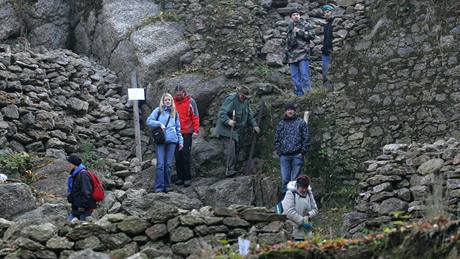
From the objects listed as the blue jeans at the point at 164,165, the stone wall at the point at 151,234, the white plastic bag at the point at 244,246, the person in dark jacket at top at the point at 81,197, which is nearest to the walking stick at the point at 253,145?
the blue jeans at the point at 164,165

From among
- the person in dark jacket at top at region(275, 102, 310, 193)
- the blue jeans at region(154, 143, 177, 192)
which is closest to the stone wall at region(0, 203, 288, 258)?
the person in dark jacket at top at region(275, 102, 310, 193)

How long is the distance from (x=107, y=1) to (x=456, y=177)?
38.2 feet

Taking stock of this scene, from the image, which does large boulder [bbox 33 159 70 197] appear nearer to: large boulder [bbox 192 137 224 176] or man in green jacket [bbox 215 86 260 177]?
large boulder [bbox 192 137 224 176]

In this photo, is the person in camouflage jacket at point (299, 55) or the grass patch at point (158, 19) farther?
the grass patch at point (158, 19)

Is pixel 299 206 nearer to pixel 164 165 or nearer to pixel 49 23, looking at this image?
pixel 164 165

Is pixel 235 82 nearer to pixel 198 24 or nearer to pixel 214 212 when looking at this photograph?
pixel 198 24

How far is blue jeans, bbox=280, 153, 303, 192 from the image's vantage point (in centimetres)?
1764

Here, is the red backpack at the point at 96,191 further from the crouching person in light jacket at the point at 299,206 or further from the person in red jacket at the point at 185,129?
the person in red jacket at the point at 185,129

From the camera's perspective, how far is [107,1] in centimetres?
2484

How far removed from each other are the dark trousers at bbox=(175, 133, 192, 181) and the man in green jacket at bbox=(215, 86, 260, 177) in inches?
25.8

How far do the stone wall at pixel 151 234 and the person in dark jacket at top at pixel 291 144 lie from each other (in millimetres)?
3718

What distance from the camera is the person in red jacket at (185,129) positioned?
63.2 feet

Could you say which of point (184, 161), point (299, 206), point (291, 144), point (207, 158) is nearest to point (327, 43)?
point (207, 158)

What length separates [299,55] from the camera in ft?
68.0
